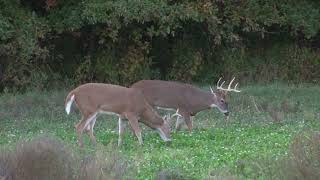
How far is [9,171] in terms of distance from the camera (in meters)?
8.86

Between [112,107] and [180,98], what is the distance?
→ 10.1 ft

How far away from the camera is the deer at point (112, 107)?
15.2 m

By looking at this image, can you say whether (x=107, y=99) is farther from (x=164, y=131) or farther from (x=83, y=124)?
(x=164, y=131)

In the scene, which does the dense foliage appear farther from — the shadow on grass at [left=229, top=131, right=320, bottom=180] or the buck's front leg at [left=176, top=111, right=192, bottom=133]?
the shadow on grass at [left=229, top=131, right=320, bottom=180]

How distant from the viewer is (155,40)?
25.8m

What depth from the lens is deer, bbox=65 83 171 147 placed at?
15188 millimetres

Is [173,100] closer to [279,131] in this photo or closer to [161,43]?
[279,131]

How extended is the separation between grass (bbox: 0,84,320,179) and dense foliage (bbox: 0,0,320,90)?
1.64 meters

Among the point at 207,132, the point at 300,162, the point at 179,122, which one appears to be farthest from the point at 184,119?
the point at 300,162

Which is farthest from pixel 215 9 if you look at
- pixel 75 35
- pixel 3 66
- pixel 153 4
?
pixel 3 66

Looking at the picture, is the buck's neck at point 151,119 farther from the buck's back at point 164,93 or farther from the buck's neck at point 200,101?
the buck's neck at point 200,101

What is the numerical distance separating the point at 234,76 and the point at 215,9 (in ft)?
8.17

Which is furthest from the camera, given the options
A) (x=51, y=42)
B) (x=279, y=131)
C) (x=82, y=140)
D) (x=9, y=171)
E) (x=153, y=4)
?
(x=51, y=42)

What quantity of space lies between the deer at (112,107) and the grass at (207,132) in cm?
30
